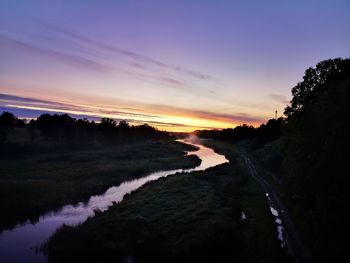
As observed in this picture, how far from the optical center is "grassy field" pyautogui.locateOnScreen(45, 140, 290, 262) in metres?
22.0

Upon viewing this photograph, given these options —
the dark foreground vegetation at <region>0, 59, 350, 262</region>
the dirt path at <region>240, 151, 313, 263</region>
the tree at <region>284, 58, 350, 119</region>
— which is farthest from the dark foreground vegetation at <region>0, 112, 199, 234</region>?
the tree at <region>284, 58, 350, 119</region>

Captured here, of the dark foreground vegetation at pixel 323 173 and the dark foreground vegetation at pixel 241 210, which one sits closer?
the dark foreground vegetation at pixel 323 173

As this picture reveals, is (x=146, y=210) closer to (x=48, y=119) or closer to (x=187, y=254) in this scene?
(x=187, y=254)

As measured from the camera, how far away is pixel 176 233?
1048 inches

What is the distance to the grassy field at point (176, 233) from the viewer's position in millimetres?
21953

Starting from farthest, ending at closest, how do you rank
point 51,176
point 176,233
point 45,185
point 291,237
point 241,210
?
point 51,176, point 45,185, point 241,210, point 176,233, point 291,237

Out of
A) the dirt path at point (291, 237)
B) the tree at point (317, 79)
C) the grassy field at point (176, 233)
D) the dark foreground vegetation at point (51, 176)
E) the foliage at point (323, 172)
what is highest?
the tree at point (317, 79)

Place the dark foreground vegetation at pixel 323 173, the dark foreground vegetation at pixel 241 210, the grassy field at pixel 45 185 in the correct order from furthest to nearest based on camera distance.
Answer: the grassy field at pixel 45 185, the dark foreground vegetation at pixel 241 210, the dark foreground vegetation at pixel 323 173

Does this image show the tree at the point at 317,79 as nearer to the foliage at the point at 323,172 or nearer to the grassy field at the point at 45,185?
the foliage at the point at 323,172

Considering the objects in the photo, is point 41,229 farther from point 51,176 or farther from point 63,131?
point 63,131

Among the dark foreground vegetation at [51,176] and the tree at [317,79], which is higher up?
the tree at [317,79]

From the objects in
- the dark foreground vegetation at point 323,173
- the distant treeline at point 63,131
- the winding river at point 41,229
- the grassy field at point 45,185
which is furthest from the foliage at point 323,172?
the distant treeline at point 63,131

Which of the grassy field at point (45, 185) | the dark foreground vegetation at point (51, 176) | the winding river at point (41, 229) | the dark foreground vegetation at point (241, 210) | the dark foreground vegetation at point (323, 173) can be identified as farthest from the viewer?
the dark foreground vegetation at point (51, 176)

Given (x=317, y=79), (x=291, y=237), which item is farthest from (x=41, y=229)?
(x=317, y=79)
